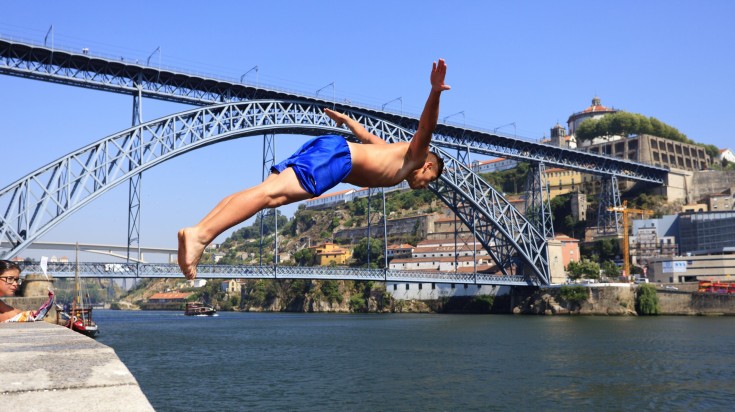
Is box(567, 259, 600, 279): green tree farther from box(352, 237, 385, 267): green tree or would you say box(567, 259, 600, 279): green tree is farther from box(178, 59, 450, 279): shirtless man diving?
box(178, 59, 450, 279): shirtless man diving

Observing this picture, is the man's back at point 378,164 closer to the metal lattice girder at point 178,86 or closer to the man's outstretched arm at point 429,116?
the man's outstretched arm at point 429,116

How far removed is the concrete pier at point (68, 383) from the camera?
222cm

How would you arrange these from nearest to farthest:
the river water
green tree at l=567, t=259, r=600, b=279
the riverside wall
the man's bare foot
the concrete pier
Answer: the concrete pier
the man's bare foot
the river water
the riverside wall
green tree at l=567, t=259, r=600, b=279

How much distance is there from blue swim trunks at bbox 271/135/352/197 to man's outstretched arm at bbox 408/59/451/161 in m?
0.33

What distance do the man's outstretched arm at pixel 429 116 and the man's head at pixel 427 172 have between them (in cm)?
8

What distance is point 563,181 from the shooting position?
8594 centimetres

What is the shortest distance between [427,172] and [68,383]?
1.76 meters

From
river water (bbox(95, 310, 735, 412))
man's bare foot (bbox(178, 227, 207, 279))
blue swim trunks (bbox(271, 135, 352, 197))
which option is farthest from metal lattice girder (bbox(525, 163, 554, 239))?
man's bare foot (bbox(178, 227, 207, 279))

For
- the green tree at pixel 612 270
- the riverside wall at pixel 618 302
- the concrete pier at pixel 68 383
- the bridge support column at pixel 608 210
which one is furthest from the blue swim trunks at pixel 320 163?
the bridge support column at pixel 608 210

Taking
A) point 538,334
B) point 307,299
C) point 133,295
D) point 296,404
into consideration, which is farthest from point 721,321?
point 133,295

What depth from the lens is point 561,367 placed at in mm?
20891

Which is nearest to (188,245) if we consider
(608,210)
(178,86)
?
(178,86)

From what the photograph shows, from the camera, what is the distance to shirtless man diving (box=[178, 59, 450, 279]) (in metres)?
2.74

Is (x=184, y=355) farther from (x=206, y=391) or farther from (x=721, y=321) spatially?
(x=721, y=321)
